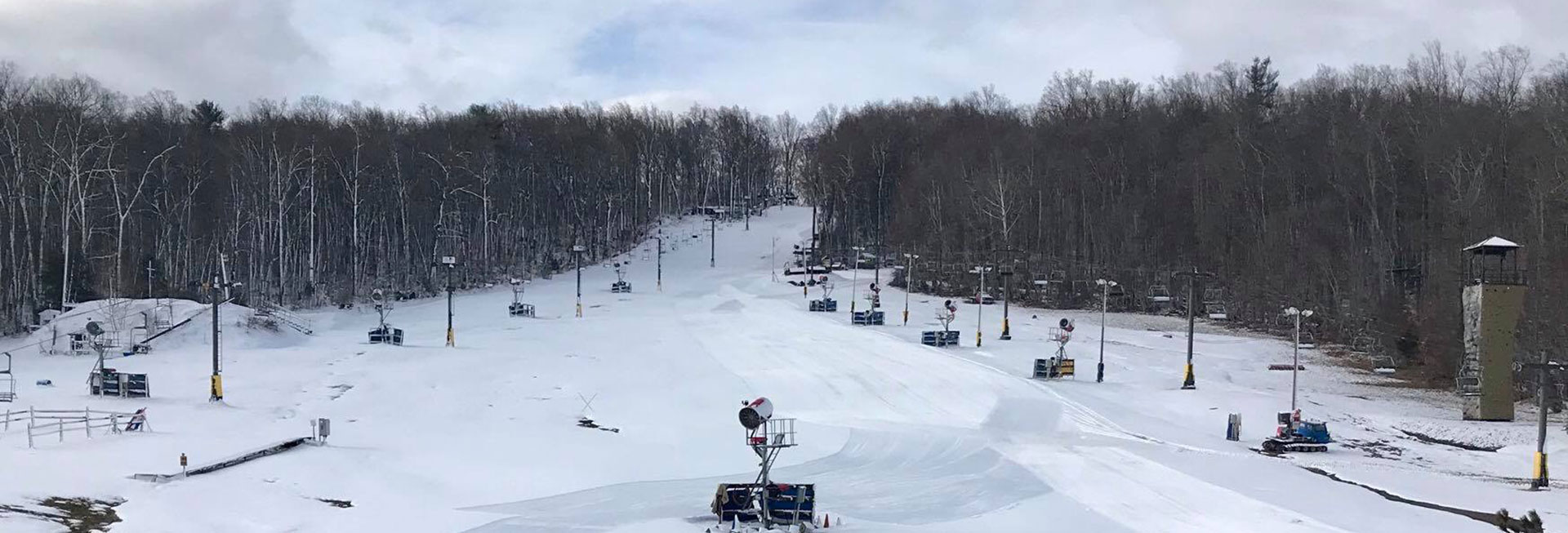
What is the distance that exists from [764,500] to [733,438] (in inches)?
473

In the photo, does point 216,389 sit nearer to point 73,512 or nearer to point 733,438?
point 73,512

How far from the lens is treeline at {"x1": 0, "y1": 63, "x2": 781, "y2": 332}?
6506cm

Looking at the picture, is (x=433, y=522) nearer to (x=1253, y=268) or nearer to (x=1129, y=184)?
(x=1253, y=268)

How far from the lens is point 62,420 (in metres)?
31.8

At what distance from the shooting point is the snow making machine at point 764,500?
24.2 meters

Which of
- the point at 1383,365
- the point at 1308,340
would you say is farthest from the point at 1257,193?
the point at 1383,365

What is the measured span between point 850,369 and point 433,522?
27.6 m

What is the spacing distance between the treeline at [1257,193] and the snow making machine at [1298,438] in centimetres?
1766

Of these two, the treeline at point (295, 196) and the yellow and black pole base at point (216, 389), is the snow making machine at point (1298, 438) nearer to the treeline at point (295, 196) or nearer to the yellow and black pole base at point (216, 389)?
the yellow and black pole base at point (216, 389)

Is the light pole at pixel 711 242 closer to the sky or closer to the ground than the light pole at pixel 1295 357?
closer to the sky

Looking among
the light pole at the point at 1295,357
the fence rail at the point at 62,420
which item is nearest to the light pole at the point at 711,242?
the light pole at the point at 1295,357

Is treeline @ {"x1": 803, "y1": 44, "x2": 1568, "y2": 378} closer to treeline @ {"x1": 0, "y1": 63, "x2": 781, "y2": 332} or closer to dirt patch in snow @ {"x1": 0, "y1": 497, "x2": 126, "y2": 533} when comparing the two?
treeline @ {"x1": 0, "y1": 63, "x2": 781, "y2": 332}

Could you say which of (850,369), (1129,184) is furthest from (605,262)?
(850,369)

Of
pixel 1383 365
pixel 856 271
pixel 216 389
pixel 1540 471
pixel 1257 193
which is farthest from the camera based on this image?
pixel 856 271
